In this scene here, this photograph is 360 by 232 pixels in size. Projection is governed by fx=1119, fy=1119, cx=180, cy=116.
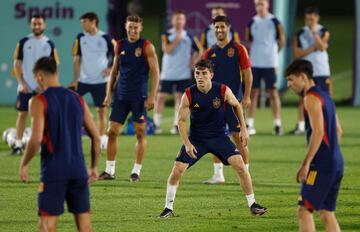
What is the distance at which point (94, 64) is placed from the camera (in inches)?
797

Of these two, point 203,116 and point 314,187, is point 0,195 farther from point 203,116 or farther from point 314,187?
point 314,187

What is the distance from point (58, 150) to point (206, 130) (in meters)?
3.59

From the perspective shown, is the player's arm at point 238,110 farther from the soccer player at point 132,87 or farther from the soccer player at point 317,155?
the soccer player at point 132,87

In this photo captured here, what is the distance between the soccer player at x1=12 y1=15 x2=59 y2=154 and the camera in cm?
1909

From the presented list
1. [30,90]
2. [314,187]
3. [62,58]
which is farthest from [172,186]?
[62,58]

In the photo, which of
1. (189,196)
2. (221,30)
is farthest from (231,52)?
(189,196)

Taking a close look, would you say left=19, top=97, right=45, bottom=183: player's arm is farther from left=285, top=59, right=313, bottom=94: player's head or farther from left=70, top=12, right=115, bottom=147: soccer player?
left=70, top=12, right=115, bottom=147: soccer player

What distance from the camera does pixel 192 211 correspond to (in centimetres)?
1345

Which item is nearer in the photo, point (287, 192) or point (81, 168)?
point (81, 168)

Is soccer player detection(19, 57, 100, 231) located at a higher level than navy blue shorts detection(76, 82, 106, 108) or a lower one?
higher

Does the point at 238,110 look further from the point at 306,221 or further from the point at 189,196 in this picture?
the point at 306,221

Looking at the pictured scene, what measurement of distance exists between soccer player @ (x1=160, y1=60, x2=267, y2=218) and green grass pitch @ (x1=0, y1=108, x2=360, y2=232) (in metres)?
0.38

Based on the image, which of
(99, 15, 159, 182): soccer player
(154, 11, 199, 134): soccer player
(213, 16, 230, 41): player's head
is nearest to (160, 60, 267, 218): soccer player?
(213, 16, 230, 41): player's head

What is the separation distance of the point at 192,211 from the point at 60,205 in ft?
12.2
